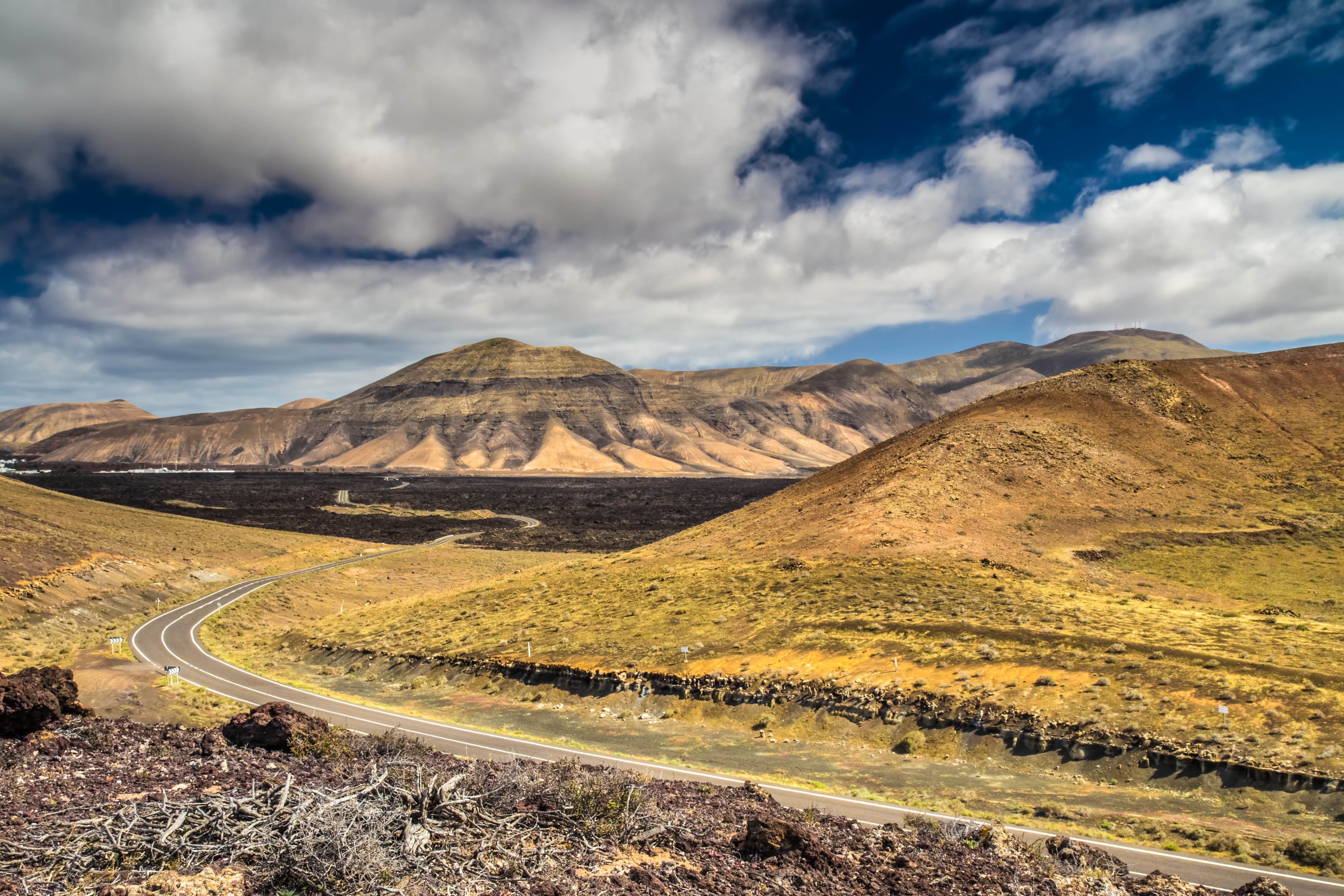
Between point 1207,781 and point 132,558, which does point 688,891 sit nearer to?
point 1207,781

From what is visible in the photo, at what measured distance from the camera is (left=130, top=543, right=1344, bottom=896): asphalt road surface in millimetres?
15234

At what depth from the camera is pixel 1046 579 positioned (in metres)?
41.0

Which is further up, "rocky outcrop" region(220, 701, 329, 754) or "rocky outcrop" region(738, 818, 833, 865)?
"rocky outcrop" region(220, 701, 329, 754)

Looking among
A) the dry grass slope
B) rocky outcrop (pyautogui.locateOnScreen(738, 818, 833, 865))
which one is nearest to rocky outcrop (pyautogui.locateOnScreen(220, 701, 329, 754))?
rocky outcrop (pyautogui.locateOnScreen(738, 818, 833, 865))

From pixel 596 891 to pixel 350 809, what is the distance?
3.72 m

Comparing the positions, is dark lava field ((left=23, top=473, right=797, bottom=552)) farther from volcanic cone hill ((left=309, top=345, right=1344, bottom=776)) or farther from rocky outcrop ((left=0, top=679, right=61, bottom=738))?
rocky outcrop ((left=0, top=679, right=61, bottom=738))

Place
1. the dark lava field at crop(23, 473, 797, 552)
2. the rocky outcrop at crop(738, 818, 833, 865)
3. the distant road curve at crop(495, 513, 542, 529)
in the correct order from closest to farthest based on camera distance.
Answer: the rocky outcrop at crop(738, 818, 833, 865) < the dark lava field at crop(23, 473, 797, 552) < the distant road curve at crop(495, 513, 542, 529)

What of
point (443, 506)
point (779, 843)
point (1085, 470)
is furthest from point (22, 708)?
point (443, 506)

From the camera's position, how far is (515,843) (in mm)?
11406

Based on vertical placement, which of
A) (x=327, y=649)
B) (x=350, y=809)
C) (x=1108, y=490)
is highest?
(x=1108, y=490)

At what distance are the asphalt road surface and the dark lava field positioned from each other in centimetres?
4995

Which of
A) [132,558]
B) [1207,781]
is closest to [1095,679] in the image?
[1207,781]

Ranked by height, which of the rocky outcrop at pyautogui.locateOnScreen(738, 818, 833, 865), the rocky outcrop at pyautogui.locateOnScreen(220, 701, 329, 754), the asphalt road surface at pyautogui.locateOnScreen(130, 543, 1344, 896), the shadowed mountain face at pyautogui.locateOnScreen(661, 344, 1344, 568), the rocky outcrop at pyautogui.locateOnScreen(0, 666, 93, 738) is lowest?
the asphalt road surface at pyautogui.locateOnScreen(130, 543, 1344, 896)

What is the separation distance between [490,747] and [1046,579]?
3120cm
